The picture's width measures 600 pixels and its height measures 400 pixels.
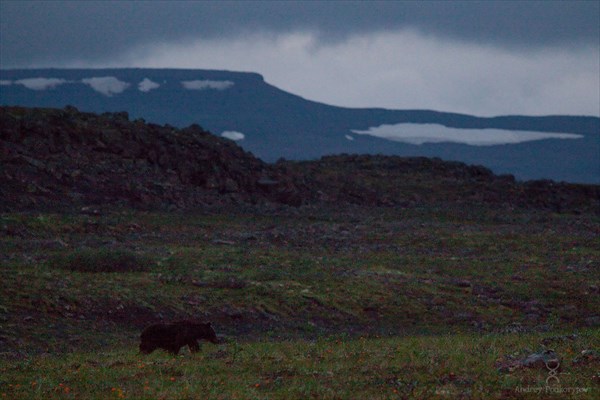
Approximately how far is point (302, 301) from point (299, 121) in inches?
5158

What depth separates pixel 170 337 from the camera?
16578 mm

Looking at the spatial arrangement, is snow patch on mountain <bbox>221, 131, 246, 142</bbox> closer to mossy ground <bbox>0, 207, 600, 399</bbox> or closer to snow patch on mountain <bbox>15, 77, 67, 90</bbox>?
snow patch on mountain <bbox>15, 77, 67, 90</bbox>

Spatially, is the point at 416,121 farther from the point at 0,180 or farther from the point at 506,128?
the point at 0,180

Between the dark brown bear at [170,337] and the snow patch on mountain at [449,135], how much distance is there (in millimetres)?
136544

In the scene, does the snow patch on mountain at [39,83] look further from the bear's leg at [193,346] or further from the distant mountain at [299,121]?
the bear's leg at [193,346]

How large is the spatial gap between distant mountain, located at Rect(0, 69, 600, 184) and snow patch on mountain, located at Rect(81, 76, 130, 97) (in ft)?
0.53

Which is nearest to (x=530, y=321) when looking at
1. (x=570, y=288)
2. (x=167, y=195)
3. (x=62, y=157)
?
(x=570, y=288)

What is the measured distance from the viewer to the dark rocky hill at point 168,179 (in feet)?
144

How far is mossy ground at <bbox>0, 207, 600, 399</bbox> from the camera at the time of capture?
13094mm

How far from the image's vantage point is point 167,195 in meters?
46.1

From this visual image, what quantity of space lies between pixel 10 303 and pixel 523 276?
16.0 meters

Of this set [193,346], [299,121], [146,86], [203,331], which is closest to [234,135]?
[299,121]

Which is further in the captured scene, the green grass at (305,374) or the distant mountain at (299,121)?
the distant mountain at (299,121)

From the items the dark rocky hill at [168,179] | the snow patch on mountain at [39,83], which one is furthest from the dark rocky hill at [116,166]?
the snow patch on mountain at [39,83]
